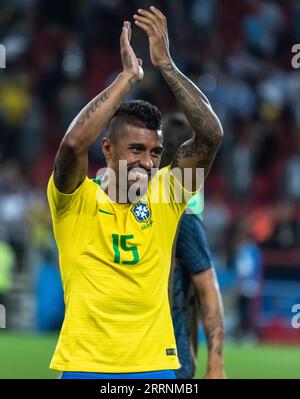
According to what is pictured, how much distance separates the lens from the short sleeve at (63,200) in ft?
14.9

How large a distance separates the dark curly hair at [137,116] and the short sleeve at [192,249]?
45.2 inches

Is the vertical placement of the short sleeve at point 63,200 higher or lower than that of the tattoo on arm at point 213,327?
higher

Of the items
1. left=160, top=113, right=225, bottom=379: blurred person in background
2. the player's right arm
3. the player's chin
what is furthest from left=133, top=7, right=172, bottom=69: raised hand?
left=160, top=113, right=225, bottom=379: blurred person in background

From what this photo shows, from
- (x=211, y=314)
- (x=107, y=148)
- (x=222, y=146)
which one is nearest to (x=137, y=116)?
(x=107, y=148)

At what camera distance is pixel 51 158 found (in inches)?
709

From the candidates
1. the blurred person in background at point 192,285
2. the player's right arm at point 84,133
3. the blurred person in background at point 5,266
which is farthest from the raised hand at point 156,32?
the blurred person in background at point 5,266

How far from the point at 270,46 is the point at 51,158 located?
4.96m

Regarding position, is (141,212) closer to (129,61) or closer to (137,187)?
(137,187)

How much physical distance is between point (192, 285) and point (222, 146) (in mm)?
11278

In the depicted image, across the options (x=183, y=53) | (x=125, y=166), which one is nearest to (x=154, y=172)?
(x=125, y=166)

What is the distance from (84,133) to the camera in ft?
14.6

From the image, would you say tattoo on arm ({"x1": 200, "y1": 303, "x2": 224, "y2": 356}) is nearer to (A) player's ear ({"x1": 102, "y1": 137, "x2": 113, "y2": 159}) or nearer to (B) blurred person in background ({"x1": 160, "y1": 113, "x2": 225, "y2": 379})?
(B) blurred person in background ({"x1": 160, "y1": 113, "x2": 225, "y2": 379})

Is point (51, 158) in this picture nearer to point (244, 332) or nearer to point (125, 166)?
point (244, 332)

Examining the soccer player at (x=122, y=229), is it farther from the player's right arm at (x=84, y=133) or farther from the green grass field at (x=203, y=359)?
the green grass field at (x=203, y=359)
